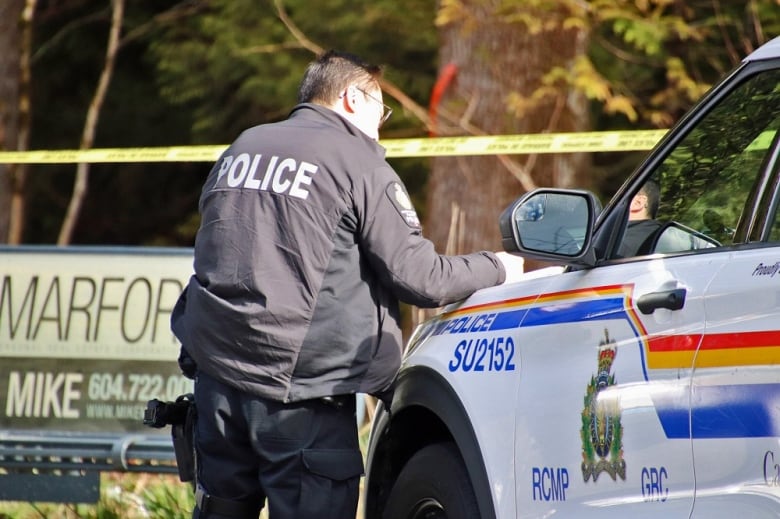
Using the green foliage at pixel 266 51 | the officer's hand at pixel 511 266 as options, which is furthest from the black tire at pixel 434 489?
the green foliage at pixel 266 51

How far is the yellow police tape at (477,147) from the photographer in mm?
5898

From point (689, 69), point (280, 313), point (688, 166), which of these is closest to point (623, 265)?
point (688, 166)

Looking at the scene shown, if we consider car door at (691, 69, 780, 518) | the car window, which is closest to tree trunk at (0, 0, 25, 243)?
the car window

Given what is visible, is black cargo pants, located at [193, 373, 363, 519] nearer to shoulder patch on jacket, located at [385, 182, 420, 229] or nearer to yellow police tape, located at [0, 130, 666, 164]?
shoulder patch on jacket, located at [385, 182, 420, 229]

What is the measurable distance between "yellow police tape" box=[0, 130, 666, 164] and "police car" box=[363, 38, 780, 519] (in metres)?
2.49

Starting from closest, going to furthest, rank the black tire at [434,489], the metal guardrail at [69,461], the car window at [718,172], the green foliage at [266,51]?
the car window at [718,172] → the black tire at [434,489] → the metal guardrail at [69,461] → the green foliage at [266,51]

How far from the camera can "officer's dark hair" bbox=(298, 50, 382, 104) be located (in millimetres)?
3846

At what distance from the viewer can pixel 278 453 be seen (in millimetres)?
3607

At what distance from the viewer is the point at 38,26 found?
14.4 meters

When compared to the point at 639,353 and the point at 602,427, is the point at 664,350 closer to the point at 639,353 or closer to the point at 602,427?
the point at 639,353

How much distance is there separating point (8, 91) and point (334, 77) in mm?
7649

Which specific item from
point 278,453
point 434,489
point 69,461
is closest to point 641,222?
point 434,489

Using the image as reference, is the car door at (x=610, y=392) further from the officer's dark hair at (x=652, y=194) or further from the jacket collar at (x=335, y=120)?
the jacket collar at (x=335, y=120)

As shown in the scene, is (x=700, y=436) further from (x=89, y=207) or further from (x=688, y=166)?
(x=89, y=207)
